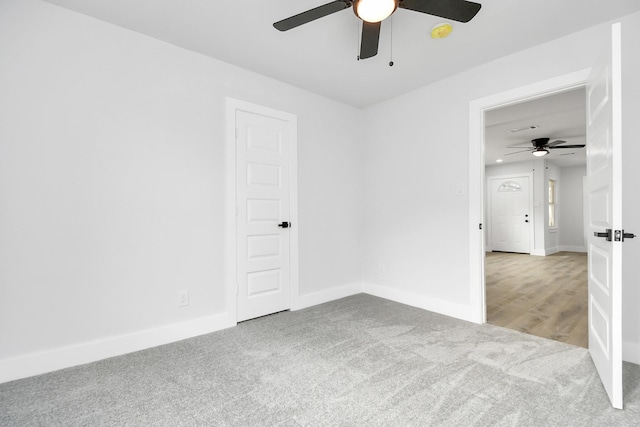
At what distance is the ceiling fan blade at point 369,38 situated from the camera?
188cm

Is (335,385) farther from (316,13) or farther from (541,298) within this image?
(541,298)

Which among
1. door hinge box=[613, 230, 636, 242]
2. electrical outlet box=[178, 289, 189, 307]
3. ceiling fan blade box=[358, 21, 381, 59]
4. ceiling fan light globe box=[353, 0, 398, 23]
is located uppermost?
Answer: ceiling fan blade box=[358, 21, 381, 59]

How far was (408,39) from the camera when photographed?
2535 millimetres

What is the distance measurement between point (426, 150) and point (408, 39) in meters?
1.28

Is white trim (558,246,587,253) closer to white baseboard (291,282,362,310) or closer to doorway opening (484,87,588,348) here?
doorway opening (484,87,588,348)

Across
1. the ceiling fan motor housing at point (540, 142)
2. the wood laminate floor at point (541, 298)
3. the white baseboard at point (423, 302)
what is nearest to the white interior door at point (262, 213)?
the white baseboard at point (423, 302)

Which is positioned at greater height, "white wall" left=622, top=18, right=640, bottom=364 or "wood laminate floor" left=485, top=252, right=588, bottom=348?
"white wall" left=622, top=18, right=640, bottom=364

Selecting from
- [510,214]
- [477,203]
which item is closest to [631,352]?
[477,203]

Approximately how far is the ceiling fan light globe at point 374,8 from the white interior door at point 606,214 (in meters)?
1.19

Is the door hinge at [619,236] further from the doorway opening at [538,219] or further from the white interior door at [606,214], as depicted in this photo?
the doorway opening at [538,219]

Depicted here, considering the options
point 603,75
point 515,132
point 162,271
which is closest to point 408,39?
point 603,75

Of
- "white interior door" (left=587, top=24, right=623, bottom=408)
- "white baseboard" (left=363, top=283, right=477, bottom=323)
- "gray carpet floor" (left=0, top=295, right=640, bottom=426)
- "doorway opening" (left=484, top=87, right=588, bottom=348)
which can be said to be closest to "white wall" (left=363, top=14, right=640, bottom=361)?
"white baseboard" (left=363, top=283, right=477, bottom=323)

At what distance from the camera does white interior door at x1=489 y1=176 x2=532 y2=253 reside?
26.4 ft

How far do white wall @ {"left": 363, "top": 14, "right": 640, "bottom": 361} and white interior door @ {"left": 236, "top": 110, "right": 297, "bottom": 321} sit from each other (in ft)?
4.09
